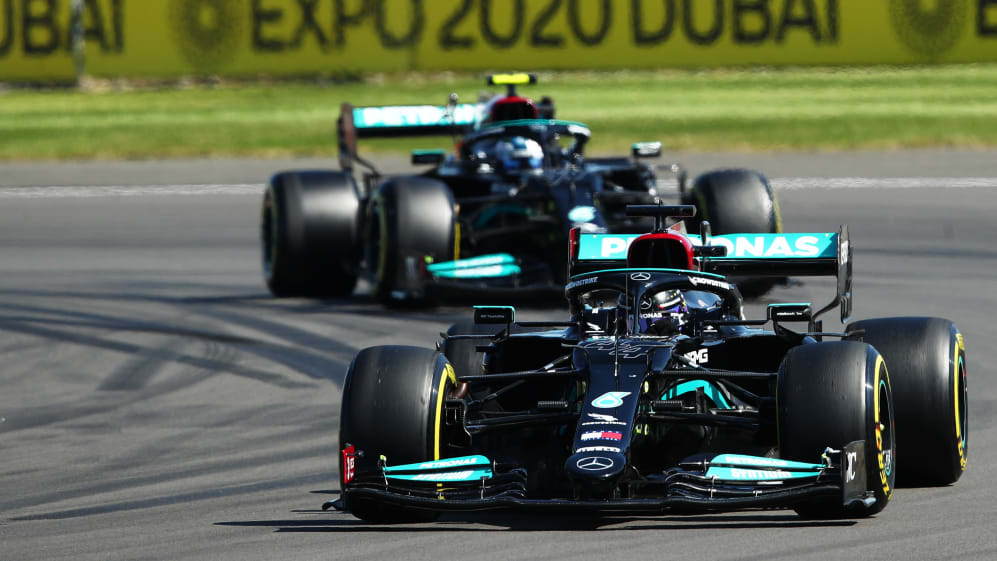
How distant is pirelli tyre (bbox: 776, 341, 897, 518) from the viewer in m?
7.89

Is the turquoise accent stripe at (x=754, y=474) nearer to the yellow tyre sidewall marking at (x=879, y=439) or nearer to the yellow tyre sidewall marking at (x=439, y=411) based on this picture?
the yellow tyre sidewall marking at (x=879, y=439)

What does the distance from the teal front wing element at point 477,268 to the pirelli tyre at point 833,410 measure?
7808 mm

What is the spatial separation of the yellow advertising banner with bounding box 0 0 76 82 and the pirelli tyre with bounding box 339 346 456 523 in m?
27.1

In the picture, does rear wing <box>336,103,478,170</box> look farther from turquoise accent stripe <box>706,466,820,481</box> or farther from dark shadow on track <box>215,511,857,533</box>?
turquoise accent stripe <box>706,466,820,481</box>

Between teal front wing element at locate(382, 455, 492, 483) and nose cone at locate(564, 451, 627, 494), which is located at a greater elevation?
nose cone at locate(564, 451, 627, 494)

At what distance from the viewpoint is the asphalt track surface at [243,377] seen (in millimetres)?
8008

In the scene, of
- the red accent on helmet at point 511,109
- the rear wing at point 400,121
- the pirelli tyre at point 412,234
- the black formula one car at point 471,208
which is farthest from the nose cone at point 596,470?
the rear wing at point 400,121

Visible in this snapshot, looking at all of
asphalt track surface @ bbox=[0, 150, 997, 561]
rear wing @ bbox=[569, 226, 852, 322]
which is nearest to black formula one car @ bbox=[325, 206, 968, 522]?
asphalt track surface @ bbox=[0, 150, 997, 561]

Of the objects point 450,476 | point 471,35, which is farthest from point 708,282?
point 471,35

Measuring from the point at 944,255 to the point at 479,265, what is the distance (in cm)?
548

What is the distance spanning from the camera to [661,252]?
992 cm

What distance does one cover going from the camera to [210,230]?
2205 centimetres

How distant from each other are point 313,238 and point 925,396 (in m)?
9.14

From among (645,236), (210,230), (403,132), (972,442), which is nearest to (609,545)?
(645,236)
